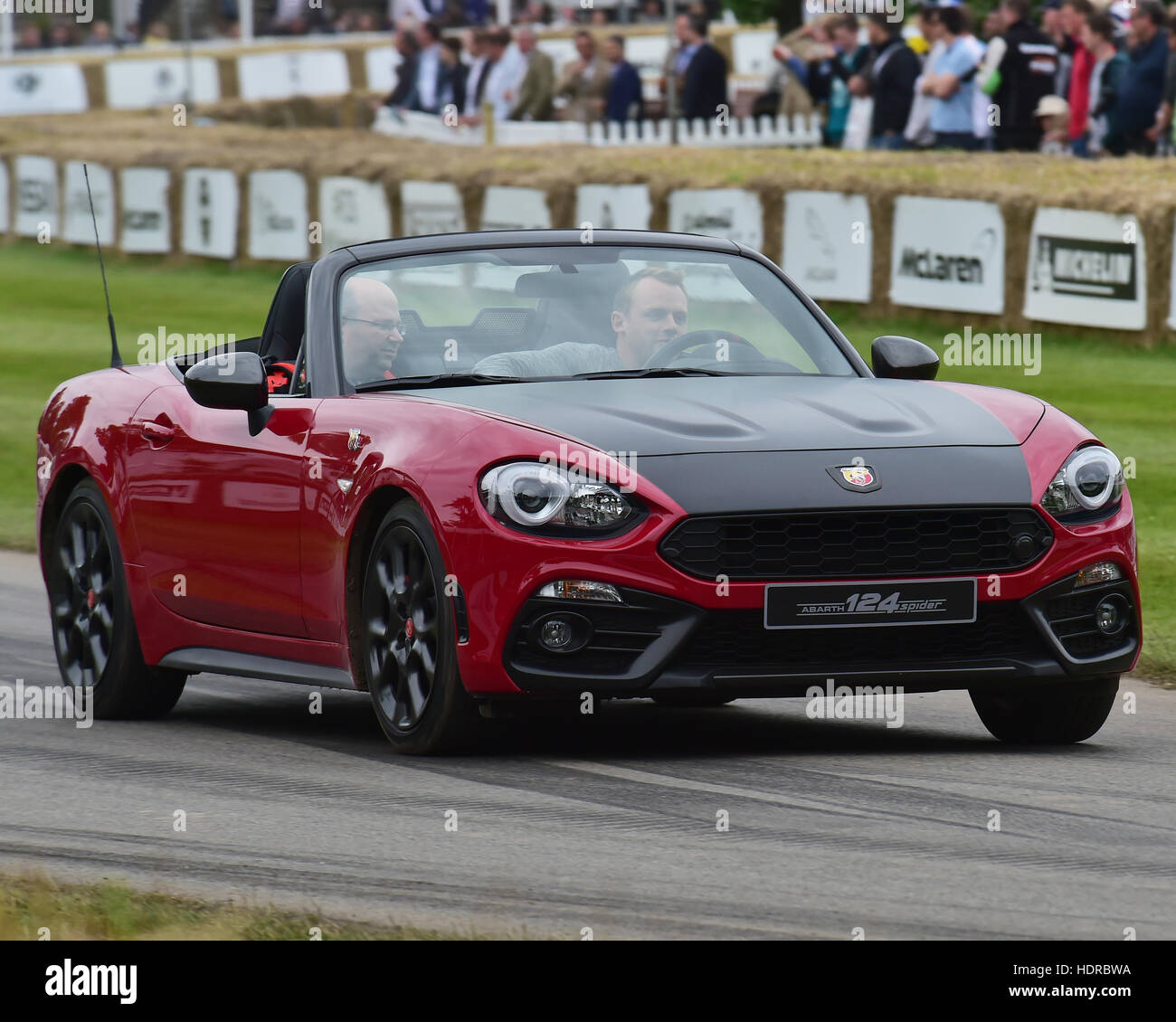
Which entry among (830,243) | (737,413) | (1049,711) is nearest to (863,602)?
(737,413)

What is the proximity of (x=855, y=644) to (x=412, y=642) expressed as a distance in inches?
47.8

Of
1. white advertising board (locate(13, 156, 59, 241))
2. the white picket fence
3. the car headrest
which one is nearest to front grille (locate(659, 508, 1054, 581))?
the car headrest

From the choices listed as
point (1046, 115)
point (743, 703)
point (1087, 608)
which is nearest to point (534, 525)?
point (1087, 608)

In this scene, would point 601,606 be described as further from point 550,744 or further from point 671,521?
point 550,744

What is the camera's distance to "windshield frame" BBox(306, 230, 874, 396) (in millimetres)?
8219

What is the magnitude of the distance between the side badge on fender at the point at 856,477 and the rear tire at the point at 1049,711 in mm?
1003

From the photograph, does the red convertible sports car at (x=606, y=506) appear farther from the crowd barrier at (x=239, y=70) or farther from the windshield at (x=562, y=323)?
the crowd barrier at (x=239, y=70)

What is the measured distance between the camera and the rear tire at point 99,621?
8.97 meters

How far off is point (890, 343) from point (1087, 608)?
1.35 metres

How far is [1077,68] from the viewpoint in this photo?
21953 millimetres

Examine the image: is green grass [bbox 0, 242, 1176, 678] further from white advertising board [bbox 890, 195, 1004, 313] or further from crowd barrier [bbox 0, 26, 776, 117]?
crowd barrier [bbox 0, 26, 776, 117]

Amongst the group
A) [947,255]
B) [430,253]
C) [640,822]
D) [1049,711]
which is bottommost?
[947,255]

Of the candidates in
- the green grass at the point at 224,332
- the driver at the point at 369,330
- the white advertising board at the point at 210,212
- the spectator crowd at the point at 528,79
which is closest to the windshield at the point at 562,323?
the driver at the point at 369,330

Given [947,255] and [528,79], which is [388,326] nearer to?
[947,255]
